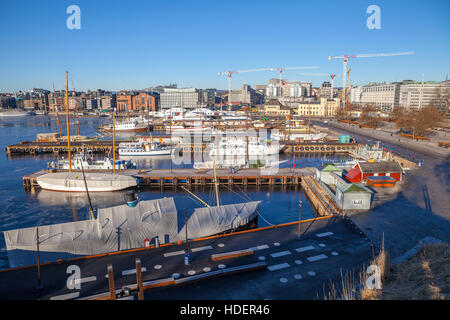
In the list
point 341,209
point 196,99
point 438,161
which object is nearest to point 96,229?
point 341,209

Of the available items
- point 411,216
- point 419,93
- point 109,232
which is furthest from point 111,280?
point 419,93

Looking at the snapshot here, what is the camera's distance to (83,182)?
28.1 metres

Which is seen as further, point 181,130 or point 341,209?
point 181,130

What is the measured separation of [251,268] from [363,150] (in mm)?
31266

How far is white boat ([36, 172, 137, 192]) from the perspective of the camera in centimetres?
2816

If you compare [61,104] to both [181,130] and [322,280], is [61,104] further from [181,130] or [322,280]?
[322,280]

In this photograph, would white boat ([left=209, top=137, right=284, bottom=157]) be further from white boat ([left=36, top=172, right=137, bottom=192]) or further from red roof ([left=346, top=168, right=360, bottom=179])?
red roof ([left=346, top=168, right=360, bottom=179])

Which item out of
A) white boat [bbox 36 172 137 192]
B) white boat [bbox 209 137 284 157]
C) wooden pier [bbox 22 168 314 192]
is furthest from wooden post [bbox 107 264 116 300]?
white boat [bbox 209 137 284 157]

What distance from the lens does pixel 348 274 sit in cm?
1158

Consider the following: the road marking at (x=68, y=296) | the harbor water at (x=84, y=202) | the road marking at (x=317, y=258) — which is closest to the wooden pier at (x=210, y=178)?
the harbor water at (x=84, y=202)

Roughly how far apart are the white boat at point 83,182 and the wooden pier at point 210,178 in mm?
2369

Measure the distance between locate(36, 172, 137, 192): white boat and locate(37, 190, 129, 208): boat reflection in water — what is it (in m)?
0.44

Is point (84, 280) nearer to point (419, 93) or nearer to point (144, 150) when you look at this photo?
point (144, 150)

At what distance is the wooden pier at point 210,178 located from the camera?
31094 mm
